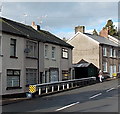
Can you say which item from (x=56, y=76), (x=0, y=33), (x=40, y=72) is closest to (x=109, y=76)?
(x=56, y=76)

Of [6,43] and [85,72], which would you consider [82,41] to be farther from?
[6,43]

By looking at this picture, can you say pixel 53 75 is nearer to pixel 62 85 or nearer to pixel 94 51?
pixel 62 85

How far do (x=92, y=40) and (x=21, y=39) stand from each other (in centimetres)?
2467

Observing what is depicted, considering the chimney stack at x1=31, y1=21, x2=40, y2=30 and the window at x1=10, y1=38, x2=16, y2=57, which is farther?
the chimney stack at x1=31, y1=21, x2=40, y2=30

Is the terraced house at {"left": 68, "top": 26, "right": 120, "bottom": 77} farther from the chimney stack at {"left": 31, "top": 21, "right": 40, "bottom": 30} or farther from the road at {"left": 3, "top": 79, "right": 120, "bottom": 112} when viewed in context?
the road at {"left": 3, "top": 79, "right": 120, "bottom": 112}

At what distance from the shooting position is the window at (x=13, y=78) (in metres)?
23.9

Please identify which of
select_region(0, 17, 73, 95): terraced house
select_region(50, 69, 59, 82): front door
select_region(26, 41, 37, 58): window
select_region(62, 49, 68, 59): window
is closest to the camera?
select_region(0, 17, 73, 95): terraced house

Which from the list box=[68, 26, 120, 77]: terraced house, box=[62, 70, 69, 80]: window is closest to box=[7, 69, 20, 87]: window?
box=[62, 70, 69, 80]: window

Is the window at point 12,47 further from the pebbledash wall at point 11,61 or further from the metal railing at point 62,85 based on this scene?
the metal railing at point 62,85

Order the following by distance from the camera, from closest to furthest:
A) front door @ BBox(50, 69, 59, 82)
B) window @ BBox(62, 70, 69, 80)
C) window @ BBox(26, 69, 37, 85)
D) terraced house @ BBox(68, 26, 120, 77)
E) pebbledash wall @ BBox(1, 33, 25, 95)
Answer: pebbledash wall @ BBox(1, 33, 25, 95), window @ BBox(26, 69, 37, 85), front door @ BBox(50, 69, 59, 82), window @ BBox(62, 70, 69, 80), terraced house @ BBox(68, 26, 120, 77)

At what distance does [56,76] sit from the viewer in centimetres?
3303

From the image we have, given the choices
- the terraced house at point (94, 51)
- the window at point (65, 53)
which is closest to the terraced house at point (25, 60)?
the window at point (65, 53)

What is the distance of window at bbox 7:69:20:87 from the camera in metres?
23.9

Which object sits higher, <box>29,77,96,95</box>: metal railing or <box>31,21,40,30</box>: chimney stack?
<box>31,21,40,30</box>: chimney stack
